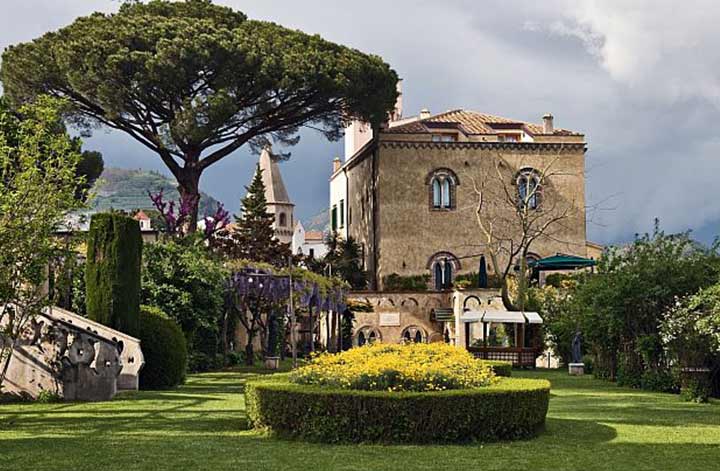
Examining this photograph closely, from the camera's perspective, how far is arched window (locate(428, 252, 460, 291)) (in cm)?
4888

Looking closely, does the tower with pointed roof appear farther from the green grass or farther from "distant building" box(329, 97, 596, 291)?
the green grass

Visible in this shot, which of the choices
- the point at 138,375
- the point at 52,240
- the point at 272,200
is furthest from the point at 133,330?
the point at 272,200

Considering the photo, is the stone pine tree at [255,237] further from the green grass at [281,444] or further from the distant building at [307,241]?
the distant building at [307,241]

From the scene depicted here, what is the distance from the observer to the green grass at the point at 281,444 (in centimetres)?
991

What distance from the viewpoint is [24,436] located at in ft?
39.9

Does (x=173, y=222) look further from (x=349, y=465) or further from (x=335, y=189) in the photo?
(x=335, y=189)

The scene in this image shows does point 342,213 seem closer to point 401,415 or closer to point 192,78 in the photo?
point 192,78

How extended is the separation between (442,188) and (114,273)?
30.3m

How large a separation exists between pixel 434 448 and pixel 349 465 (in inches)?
58.7

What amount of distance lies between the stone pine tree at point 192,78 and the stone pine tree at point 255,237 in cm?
296

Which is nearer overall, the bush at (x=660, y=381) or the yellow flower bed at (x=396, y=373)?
the yellow flower bed at (x=396, y=373)

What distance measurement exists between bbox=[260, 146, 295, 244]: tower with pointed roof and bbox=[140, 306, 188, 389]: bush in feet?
206

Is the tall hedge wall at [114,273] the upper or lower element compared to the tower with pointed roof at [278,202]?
lower

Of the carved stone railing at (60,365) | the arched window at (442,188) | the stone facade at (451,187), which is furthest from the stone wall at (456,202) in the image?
the carved stone railing at (60,365)
